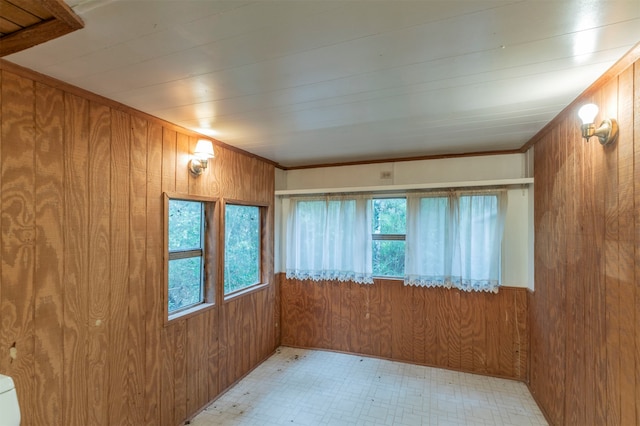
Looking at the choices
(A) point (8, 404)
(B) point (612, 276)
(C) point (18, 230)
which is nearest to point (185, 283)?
(C) point (18, 230)

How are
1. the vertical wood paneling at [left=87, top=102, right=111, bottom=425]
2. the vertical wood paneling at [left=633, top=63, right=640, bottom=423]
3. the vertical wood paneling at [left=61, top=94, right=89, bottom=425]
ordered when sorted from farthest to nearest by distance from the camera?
the vertical wood paneling at [left=87, top=102, right=111, bottom=425] < the vertical wood paneling at [left=61, top=94, right=89, bottom=425] < the vertical wood paneling at [left=633, top=63, right=640, bottom=423]

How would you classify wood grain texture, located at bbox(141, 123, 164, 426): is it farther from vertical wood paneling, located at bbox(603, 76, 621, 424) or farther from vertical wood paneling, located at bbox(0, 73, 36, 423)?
vertical wood paneling, located at bbox(603, 76, 621, 424)

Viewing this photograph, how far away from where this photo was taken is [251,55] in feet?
4.38

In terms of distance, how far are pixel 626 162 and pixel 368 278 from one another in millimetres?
2521

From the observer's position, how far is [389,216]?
142 inches

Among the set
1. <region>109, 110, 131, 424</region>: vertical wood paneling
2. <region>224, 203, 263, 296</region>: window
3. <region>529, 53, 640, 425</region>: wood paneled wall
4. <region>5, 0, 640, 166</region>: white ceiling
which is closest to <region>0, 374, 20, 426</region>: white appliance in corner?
<region>109, 110, 131, 424</region>: vertical wood paneling

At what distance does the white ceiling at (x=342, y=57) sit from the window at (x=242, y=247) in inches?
46.1

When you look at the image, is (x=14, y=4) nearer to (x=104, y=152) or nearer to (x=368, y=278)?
(x=104, y=152)

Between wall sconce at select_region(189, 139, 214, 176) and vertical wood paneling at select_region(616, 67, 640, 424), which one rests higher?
wall sconce at select_region(189, 139, 214, 176)

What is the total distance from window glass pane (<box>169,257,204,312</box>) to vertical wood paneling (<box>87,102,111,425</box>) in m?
0.59

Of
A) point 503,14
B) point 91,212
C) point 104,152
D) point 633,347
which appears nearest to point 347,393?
point 633,347

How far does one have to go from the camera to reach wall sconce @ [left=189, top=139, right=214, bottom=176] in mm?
2420

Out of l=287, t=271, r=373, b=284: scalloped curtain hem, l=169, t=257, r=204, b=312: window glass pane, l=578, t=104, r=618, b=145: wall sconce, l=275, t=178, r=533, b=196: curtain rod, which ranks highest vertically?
l=578, t=104, r=618, b=145: wall sconce

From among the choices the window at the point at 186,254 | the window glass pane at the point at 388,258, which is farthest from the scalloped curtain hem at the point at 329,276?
the window at the point at 186,254
